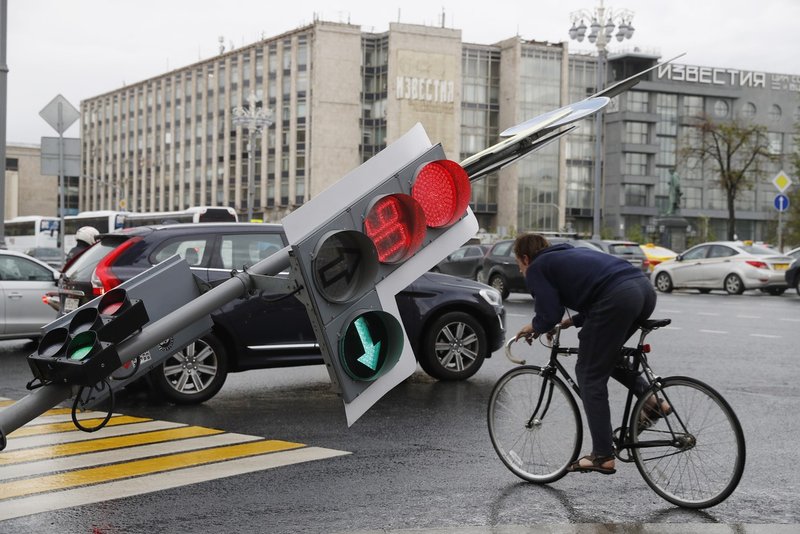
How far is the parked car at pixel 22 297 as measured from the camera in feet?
46.2

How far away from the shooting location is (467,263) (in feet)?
101

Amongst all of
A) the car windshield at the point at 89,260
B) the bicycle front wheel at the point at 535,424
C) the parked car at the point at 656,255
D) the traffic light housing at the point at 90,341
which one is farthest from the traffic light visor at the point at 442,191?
the parked car at the point at 656,255

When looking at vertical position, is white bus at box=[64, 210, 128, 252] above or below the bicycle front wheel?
above

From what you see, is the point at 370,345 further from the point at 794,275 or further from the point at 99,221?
the point at 99,221

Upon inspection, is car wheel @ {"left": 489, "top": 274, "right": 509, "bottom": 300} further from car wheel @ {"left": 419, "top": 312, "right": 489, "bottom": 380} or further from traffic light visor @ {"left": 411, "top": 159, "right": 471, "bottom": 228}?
traffic light visor @ {"left": 411, "top": 159, "right": 471, "bottom": 228}

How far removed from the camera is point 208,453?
733 cm

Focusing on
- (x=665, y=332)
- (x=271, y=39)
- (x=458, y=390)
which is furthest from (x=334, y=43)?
(x=458, y=390)

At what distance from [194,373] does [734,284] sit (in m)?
24.2

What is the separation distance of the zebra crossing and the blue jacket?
2.19m

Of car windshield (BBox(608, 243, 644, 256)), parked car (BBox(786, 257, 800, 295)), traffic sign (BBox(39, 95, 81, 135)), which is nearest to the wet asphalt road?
traffic sign (BBox(39, 95, 81, 135))

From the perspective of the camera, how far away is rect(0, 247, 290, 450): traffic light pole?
4000mm

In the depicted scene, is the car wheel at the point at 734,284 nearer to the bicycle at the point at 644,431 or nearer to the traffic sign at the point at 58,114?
the traffic sign at the point at 58,114

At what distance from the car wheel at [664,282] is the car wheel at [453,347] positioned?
890 inches

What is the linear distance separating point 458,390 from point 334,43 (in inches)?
3526
